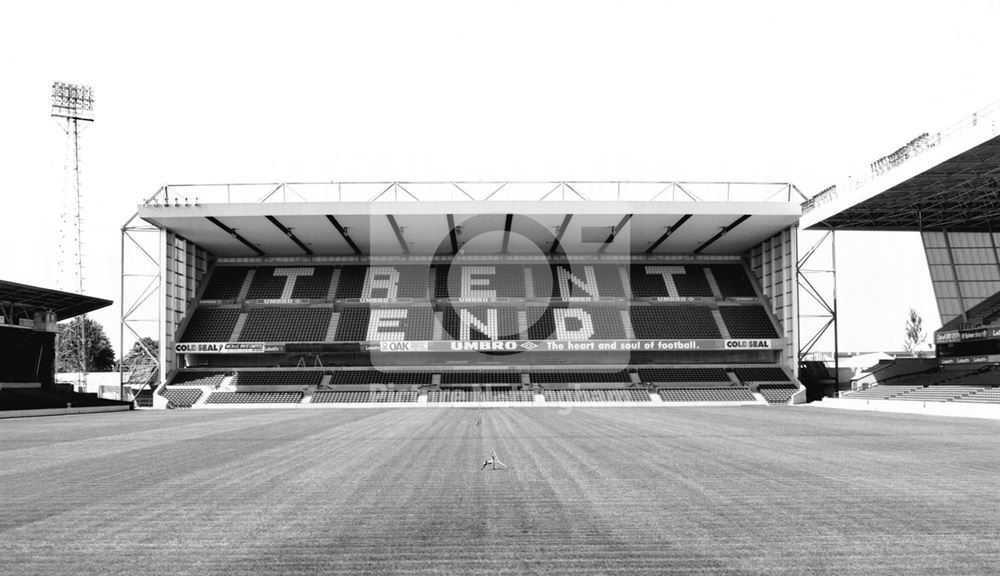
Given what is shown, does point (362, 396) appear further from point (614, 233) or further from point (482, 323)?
point (614, 233)

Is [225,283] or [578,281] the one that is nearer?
[225,283]

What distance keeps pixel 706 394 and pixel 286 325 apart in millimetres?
26877

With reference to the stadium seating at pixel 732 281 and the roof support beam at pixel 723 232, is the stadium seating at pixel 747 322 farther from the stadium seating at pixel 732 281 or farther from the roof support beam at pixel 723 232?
the roof support beam at pixel 723 232

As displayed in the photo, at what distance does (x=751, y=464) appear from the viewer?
11750 mm

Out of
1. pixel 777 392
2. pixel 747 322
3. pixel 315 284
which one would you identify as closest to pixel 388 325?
pixel 315 284

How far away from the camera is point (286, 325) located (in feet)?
148

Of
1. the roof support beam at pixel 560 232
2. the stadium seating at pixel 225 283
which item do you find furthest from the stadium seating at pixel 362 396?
the roof support beam at pixel 560 232

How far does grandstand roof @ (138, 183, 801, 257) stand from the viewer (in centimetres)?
3903

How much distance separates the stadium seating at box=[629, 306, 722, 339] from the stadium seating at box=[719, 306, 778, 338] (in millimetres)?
1013

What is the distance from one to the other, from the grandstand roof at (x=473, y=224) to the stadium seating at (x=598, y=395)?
9.94 meters

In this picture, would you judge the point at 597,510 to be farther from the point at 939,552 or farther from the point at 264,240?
the point at 264,240

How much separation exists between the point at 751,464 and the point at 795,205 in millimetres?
32031

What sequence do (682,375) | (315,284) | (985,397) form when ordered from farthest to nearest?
1. (315,284)
2. (682,375)
3. (985,397)

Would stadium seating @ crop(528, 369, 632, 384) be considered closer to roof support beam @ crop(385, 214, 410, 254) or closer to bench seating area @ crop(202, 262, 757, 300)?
bench seating area @ crop(202, 262, 757, 300)
